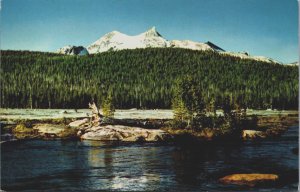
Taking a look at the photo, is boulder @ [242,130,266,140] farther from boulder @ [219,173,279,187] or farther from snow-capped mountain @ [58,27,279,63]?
boulder @ [219,173,279,187]

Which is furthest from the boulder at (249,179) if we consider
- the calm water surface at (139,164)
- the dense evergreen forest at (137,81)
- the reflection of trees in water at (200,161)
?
the dense evergreen forest at (137,81)

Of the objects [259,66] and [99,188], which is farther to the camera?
[259,66]

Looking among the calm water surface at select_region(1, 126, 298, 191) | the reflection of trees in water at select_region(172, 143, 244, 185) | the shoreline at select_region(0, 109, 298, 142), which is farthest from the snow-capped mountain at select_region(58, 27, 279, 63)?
the reflection of trees in water at select_region(172, 143, 244, 185)

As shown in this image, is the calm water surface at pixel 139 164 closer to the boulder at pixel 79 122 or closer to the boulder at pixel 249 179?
the boulder at pixel 249 179

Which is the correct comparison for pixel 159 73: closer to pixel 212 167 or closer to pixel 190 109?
pixel 190 109

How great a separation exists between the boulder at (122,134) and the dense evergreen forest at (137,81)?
26.8 inches

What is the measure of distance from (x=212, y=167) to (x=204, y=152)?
1342 mm

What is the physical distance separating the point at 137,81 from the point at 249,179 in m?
4.09

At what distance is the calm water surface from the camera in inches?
398

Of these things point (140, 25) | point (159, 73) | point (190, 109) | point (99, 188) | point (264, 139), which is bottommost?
point (99, 188)

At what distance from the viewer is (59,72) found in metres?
12.8

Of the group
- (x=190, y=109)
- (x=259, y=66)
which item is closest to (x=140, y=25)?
(x=190, y=109)

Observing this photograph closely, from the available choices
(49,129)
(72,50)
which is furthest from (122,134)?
(72,50)

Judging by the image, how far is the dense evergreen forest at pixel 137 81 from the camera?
1198 centimetres
